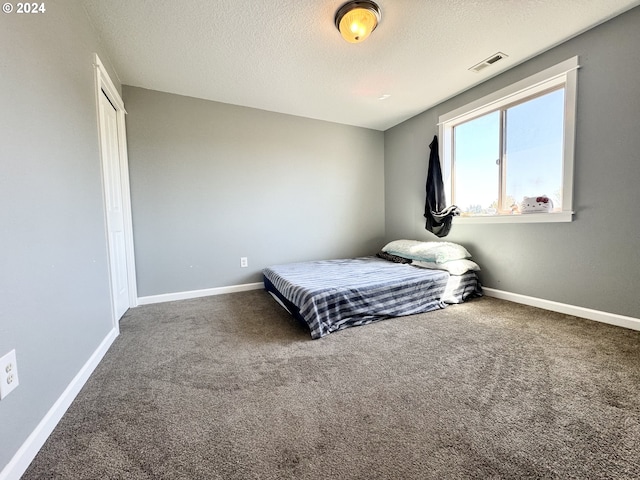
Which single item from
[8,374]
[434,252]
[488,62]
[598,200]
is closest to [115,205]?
[8,374]

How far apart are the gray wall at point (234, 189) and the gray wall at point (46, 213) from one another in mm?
1044

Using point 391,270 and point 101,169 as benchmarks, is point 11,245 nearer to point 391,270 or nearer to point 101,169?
point 101,169

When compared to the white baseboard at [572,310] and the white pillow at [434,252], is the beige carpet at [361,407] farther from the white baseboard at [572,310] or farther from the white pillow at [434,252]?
the white pillow at [434,252]

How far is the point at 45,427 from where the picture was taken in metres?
1.00

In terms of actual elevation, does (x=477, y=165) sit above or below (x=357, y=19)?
below

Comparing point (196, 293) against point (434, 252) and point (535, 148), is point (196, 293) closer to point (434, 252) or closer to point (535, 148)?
point (434, 252)

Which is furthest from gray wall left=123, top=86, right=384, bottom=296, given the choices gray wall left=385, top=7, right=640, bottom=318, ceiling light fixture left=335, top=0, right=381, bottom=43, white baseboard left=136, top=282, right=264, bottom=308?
gray wall left=385, top=7, right=640, bottom=318

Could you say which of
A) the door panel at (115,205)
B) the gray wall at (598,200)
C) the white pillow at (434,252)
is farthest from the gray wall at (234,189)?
the gray wall at (598,200)

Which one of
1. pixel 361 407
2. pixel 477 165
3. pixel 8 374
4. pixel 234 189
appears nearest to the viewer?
pixel 8 374

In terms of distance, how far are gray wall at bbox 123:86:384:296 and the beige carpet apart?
4.01 ft

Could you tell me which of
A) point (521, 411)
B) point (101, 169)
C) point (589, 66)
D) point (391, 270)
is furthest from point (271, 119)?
point (521, 411)

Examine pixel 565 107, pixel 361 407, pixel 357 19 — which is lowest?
pixel 361 407

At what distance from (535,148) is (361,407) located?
2.83 m

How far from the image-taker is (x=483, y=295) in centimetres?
279
